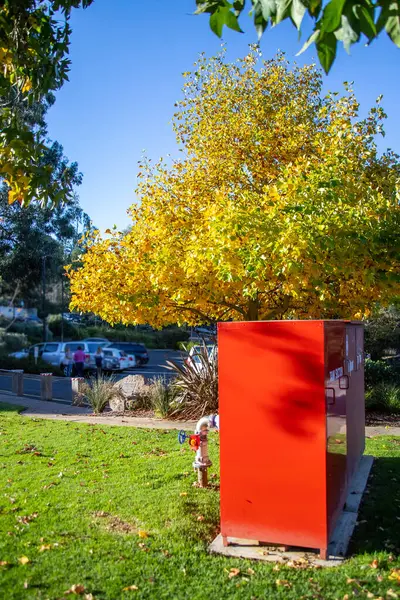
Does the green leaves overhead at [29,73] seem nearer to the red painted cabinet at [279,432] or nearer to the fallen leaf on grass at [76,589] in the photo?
the red painted cabinet at [279,432]

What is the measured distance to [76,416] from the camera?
13.5m

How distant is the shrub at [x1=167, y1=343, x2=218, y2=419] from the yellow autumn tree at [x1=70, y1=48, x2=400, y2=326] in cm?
224

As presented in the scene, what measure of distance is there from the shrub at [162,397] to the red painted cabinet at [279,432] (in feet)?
25.8

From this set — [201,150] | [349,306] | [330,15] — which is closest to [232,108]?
[201,150]

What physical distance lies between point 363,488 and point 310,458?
8.01 feet

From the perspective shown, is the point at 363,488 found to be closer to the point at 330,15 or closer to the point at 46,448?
the point at 46,448

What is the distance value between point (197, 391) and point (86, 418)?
2.54 metres

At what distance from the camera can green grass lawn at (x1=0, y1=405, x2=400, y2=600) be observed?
4.27 m

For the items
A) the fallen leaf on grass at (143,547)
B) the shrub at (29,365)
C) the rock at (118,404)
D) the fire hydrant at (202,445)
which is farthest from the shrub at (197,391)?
the shrub at (29,365)

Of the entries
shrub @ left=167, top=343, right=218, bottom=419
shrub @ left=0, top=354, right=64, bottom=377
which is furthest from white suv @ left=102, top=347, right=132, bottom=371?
shrub @ left=167, top=343, right=218, bottom=419

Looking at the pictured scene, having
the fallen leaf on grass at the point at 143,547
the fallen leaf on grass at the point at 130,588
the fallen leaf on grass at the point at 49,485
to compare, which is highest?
the fallen leaf on grass at the point at 49,485

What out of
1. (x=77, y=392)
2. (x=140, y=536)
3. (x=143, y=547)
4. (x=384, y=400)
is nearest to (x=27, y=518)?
(x=140, y=536)

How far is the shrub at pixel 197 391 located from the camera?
1275 centimetres

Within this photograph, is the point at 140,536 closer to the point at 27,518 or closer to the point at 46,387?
the point at 27,518
